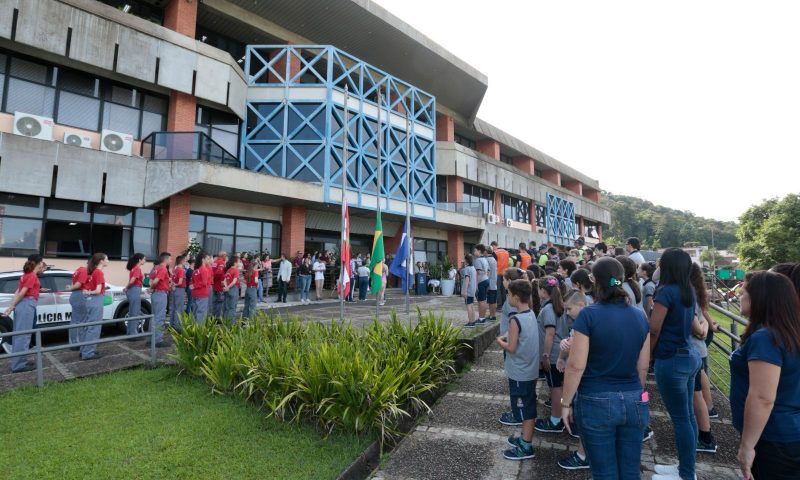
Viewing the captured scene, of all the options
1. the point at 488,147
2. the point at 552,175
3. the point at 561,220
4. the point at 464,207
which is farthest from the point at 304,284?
the point at 552,175

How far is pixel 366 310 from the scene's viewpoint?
1284 cm

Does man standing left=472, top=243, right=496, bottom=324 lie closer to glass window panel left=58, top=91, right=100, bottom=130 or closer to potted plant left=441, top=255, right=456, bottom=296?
potted plant left=441, top=255, right=456, bottom=296

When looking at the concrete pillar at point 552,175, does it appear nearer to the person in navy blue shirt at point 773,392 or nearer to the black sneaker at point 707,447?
the black sneaker at point 707,447

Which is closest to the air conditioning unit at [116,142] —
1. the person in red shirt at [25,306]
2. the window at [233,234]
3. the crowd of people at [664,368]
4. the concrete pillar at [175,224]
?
the concrete pillar at [175,224]

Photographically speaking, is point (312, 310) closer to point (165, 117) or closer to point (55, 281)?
point (55, 281)

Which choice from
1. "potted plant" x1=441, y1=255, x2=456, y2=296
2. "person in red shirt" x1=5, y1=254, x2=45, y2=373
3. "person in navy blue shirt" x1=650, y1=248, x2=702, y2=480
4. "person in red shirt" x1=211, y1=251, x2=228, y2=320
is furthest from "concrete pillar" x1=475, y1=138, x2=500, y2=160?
"person in navy blue shirt" x1=650, y1=248, x2=702, y2=480

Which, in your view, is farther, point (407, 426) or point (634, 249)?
point (634, 249)

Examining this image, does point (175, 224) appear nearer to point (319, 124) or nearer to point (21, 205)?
point (21, 205)

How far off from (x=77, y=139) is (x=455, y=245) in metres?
19.5

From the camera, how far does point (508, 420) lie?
176 inches

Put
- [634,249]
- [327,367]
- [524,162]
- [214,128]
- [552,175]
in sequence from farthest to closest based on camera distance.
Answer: [552,175], [524,162], [214,128], [634,249], [327,367]

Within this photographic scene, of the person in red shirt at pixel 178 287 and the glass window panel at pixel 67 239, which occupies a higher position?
the glass window panel at pixel 67 239

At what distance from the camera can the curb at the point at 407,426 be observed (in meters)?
3.63

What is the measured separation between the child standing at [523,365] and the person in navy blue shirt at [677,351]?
989mm
